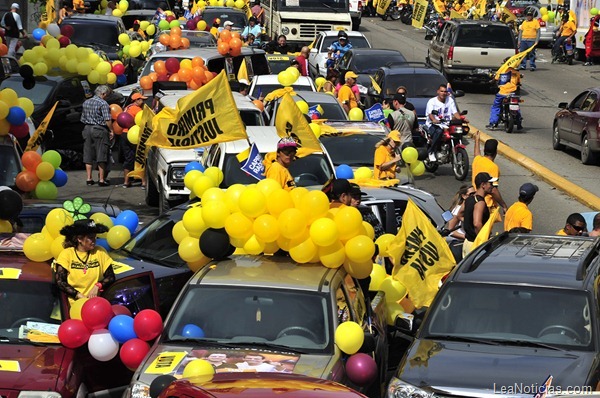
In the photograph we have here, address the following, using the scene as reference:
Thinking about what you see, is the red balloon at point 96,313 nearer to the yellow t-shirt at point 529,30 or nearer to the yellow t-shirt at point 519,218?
the yellow t-shirt at point 519,218

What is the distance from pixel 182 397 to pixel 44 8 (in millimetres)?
34142

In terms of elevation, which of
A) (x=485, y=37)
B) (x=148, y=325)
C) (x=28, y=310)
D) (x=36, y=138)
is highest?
(x=148, y=325)

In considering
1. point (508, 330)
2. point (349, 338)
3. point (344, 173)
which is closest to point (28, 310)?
point (349, 338)

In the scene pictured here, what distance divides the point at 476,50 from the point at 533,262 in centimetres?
2541

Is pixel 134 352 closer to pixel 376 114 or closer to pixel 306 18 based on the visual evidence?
pixel 376 114

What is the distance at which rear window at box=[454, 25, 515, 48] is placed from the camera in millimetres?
35250

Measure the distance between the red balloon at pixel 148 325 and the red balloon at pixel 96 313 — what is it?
1.02ft

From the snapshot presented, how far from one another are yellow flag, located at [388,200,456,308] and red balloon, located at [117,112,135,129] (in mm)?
9377

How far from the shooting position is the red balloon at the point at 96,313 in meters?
9.75

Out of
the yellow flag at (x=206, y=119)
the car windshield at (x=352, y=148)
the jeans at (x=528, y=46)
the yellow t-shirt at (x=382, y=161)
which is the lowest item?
the jeans at (x=528, y=46)

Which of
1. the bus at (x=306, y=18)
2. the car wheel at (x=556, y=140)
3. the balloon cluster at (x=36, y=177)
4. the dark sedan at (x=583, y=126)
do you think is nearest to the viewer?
the balloon cluster at (x=36, y=177)

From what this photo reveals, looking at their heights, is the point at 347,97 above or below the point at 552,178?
above

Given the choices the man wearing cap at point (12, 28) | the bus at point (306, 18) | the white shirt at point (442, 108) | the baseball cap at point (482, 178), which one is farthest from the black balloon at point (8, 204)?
the bus at point (306, 18)

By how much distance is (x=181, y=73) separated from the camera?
23.5 m
